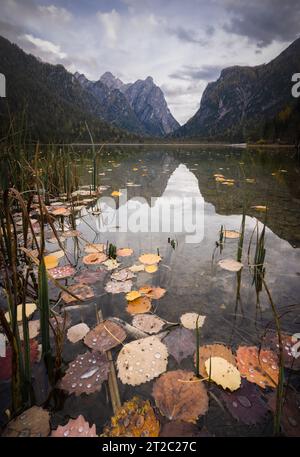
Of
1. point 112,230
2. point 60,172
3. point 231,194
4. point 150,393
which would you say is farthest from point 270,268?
point 60,172

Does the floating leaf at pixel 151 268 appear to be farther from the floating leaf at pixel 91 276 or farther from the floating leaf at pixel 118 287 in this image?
the floating leaf at pixel 91 276

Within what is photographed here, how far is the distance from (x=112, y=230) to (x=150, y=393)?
7.36ft

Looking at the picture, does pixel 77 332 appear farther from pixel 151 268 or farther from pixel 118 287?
pixel 151 268

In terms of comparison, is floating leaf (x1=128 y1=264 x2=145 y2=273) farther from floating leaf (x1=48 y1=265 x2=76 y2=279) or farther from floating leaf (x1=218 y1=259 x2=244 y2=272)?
floating leaf (x1=218 y1=259 x2=244 y2=272)

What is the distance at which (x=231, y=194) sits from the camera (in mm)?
5332

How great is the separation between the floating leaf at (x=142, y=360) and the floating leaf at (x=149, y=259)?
3.07ft

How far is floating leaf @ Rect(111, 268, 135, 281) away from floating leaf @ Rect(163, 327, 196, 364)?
684 mm

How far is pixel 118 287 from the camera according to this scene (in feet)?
→ 6.44

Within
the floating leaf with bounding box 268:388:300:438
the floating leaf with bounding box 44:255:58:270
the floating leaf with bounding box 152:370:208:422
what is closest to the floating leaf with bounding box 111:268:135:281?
the floating leaf with bounding box 44:255:58:270

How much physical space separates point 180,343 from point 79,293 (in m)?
0.85

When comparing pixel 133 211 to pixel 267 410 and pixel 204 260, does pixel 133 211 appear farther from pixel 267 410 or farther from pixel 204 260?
pixel 267 410

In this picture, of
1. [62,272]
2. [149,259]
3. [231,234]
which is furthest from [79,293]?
[231,234]

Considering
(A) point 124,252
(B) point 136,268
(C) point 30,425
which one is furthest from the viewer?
(A) point 124,252

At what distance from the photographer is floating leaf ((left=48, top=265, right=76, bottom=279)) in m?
2.10
